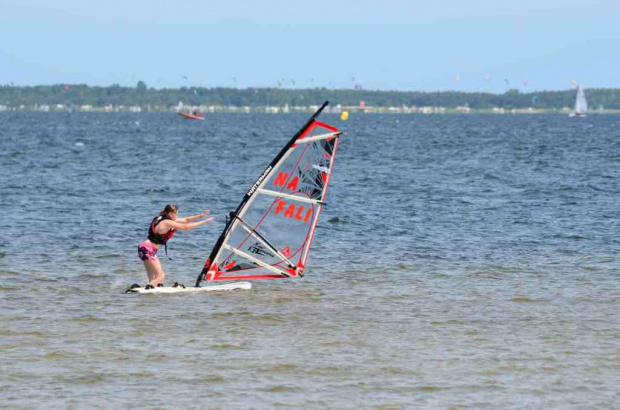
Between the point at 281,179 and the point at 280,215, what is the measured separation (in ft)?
2.68

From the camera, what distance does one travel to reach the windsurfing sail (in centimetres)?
1900

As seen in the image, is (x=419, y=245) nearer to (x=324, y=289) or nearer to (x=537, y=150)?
(x=324, y=289)

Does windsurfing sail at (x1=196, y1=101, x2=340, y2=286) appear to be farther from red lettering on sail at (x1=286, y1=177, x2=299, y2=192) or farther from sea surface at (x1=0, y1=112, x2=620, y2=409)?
sea surface at (x1=0, y1=112, x2=620, y2=409)

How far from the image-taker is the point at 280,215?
19.6m

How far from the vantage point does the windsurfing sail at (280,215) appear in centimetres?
1900

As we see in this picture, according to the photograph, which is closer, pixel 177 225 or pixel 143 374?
pixel 143 374

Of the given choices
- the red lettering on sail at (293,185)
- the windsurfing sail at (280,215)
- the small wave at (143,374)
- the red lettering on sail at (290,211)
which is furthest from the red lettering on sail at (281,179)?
the small wave at (143,374)

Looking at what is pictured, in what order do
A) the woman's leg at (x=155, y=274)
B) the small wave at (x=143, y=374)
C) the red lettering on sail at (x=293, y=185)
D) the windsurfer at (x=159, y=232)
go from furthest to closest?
1. the red lettering on sail at (x=293, y=185)
2. the woman's leg at (x=155, y=274)
3. the windsurfer at (x=159, y=232)
4. the small wave at (x=143, y=374)

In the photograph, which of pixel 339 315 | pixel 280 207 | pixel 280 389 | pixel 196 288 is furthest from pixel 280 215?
pixel 280 389

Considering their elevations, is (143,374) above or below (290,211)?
below

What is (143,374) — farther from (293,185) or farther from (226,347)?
(293,185)

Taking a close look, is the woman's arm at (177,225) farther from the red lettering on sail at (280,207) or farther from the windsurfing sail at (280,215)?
the red lettering on sail at (280,207)

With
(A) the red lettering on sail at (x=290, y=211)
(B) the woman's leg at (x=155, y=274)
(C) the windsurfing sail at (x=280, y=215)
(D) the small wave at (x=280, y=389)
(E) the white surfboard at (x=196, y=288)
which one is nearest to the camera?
(D) the small wave at (x=280, y=389)

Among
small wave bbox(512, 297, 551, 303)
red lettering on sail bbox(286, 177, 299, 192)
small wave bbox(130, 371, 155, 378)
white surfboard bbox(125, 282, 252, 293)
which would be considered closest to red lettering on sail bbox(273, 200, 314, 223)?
red lettering on sail bbox(286, 177, 299, 192)
